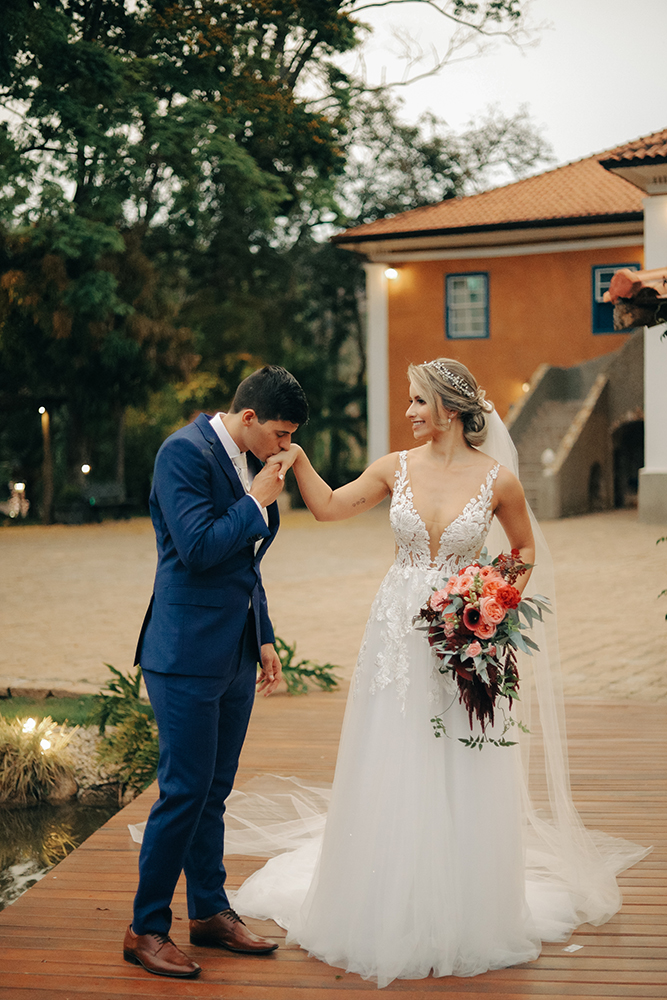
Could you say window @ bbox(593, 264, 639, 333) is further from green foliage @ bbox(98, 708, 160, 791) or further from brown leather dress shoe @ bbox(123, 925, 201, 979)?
brown leather dress shoe @ bbox(123, 925, 201, 979)

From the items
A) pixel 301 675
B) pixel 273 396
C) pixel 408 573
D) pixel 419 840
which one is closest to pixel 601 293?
pixel 301 675

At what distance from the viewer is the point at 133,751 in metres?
6.11

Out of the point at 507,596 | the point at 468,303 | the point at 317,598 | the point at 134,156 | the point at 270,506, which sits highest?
the point at 134,156

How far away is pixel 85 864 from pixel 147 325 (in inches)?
754

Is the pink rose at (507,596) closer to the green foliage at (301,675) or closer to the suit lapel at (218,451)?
the suit lapel at (218,451)

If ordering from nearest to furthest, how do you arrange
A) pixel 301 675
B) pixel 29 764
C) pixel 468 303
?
pixel 29 764, pixel 301 675, pixel 468 303

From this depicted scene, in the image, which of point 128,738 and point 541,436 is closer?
point 128,738

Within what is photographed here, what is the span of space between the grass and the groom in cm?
382

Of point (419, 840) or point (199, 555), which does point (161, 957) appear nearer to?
point (419, 840)

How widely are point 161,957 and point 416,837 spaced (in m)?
0.90

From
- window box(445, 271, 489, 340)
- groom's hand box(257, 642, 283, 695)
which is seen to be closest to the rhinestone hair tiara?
groom's hand box(257, 642, 283, 695)

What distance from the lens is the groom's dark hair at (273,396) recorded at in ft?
9.81

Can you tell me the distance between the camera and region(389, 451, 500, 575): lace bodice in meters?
3.60

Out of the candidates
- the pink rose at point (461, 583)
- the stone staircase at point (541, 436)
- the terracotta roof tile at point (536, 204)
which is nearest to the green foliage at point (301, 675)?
the pink rose at point (461, 583)
